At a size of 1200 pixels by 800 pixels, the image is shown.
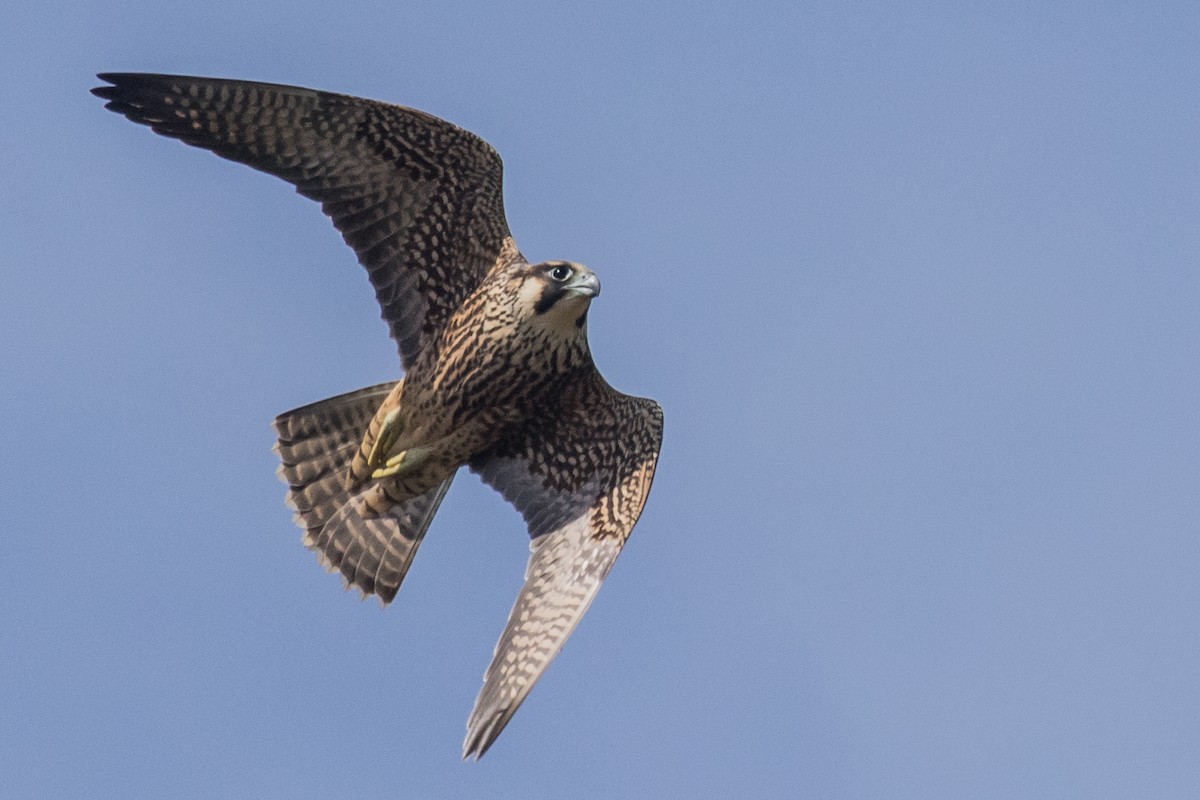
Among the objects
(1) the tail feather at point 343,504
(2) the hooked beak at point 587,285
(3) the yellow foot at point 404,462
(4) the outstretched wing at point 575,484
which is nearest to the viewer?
(2) the hooked beak at point 587,285

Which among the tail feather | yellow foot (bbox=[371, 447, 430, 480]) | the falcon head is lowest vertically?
the tail feather

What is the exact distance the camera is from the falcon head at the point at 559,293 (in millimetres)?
10969

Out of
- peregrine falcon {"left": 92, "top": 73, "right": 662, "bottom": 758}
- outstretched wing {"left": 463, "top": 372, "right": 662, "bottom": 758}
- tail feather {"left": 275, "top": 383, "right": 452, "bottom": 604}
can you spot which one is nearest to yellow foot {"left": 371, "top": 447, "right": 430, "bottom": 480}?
peregrine falcon {"left": 92, "top": 73, "right": 662, "bottom": 758}

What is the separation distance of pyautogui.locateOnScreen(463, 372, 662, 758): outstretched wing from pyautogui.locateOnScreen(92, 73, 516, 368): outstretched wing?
897mm

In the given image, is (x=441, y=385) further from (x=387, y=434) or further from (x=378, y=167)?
(x=378, y=167)

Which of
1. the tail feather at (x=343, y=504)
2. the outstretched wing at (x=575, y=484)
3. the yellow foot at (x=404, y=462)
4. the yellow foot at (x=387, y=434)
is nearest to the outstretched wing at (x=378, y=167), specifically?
the yellow foot at (x=387, y=434)

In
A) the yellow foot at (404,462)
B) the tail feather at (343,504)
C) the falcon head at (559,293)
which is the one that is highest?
the falcon head at (559,293)

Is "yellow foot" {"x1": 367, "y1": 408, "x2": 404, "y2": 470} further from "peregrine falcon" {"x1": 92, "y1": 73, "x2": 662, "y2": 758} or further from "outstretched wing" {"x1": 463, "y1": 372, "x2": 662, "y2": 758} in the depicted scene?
"outstretched wing" {"x1": 463, "y1": 372, "x2": 662, "y2": 758}

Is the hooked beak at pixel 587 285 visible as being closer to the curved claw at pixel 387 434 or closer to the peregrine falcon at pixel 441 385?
the peregrine falcon at pixel 441 385

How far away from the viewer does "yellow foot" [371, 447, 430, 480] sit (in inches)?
459

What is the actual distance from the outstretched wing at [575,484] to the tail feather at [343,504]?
48 centimetres

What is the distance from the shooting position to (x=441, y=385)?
1143 cm

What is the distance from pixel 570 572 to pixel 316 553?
149 centimetres

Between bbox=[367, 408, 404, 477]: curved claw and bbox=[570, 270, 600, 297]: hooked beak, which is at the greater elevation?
bbox=[570, 270, 600, 297]: hooked beak
